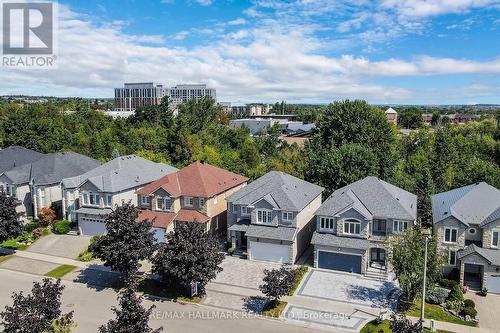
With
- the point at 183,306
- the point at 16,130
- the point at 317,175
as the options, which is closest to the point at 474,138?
the point at 317,175

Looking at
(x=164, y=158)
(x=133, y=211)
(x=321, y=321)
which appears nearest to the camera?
(x=321, y=321)

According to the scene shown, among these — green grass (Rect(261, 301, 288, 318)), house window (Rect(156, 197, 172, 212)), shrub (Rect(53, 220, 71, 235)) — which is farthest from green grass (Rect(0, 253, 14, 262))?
green grass (Rect(261, 301, 288, 318))

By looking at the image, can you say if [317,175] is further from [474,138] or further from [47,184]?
[474,138]

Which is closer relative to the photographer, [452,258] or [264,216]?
[452,258]

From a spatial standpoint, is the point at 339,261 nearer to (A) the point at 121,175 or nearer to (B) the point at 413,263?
(B) the point at 413,263

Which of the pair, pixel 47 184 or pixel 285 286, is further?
pixel 47 184

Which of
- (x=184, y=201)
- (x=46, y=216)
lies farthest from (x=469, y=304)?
(x=46, y=216)

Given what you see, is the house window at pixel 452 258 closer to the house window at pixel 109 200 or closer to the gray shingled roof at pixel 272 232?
the gray shingled roof at pixel 272 232

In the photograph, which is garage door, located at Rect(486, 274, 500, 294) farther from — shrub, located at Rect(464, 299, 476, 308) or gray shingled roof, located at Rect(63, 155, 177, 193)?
gray shingled roof, located at Rect(63, 155, 177, 193)
